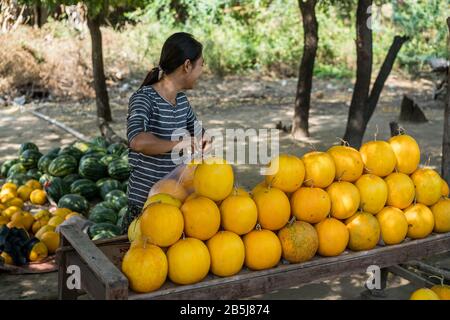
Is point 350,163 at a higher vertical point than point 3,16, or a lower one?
lower

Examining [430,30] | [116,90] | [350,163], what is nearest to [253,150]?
[350,163]

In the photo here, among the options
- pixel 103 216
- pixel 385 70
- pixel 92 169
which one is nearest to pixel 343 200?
pixel 103 216

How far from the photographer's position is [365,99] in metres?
7.44

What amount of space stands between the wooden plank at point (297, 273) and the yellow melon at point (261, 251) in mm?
35

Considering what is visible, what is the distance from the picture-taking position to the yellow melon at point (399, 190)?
3033 millimetres

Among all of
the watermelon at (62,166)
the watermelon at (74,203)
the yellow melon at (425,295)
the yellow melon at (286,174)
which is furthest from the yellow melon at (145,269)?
the watermelon at (62,166)

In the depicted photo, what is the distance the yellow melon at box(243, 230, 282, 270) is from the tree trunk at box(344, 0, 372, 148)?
15.9 feet

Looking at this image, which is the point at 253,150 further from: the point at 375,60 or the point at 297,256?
the point at 375,60

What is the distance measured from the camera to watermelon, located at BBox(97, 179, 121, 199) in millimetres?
6648

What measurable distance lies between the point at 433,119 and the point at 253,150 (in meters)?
4.87

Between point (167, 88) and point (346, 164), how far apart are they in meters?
1.13

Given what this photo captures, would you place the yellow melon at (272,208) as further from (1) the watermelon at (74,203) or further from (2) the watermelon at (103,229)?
(1) the watermelon at (74,203)

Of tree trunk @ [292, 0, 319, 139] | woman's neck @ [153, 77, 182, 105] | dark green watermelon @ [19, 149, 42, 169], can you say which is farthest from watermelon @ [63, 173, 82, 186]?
tree trunk @ [292, 0, 319, 139]

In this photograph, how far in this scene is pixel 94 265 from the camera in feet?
8.02
